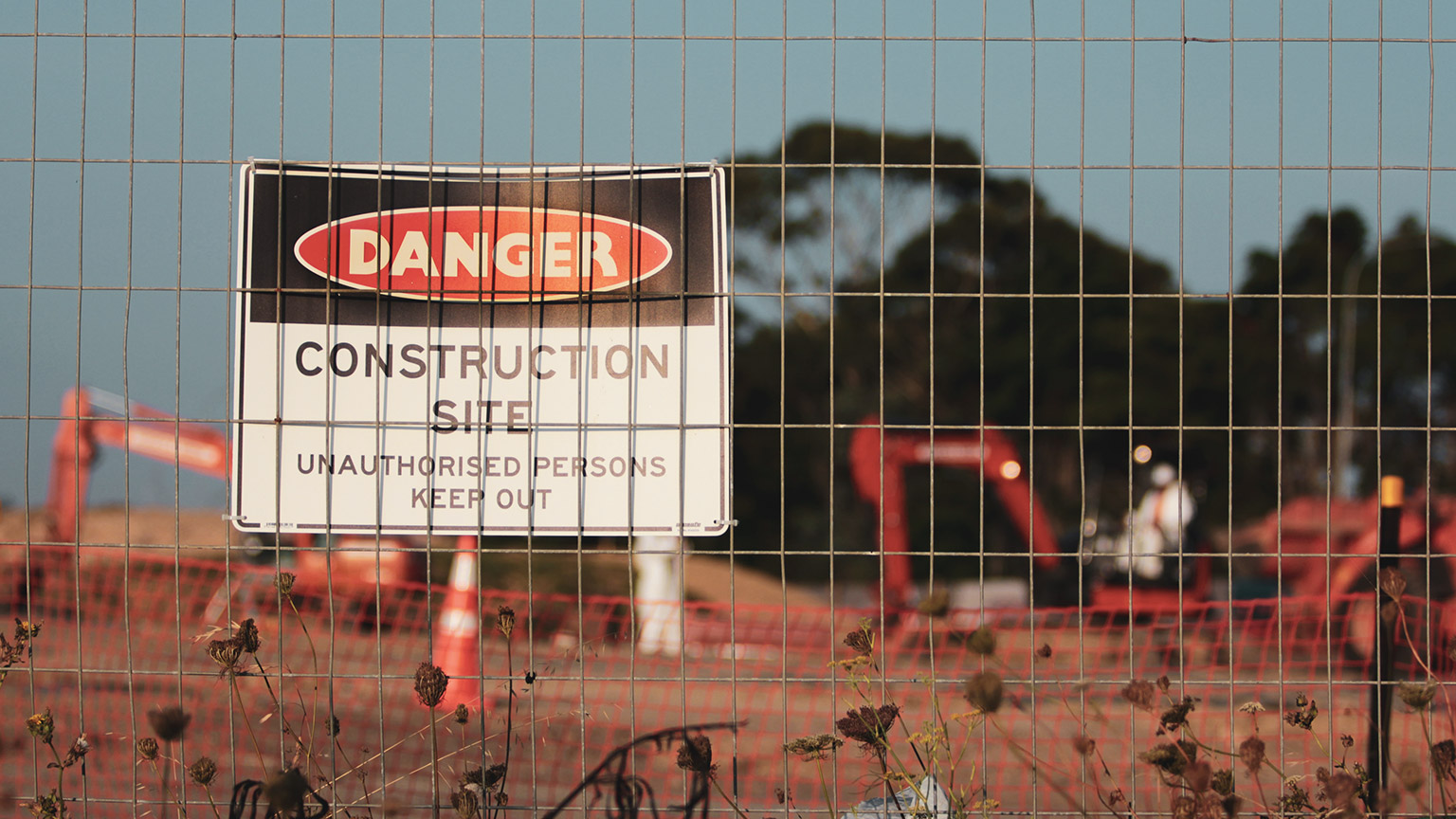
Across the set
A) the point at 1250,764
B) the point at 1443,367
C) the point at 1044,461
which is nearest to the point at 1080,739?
the point at 1250,764

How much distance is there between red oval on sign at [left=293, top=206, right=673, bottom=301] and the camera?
307 centimetres

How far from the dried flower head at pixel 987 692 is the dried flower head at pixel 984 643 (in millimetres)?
46

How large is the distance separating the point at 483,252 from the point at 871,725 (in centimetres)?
171

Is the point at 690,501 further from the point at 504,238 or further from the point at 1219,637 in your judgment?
the point at 1219,637

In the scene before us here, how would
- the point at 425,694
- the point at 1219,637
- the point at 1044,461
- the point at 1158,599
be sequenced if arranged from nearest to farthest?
the point at 425,694, the point at 1219,637, the point at 1158,599, the point at 1044,461

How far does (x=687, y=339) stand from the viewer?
3.06 meters

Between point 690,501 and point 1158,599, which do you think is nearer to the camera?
point 690,501

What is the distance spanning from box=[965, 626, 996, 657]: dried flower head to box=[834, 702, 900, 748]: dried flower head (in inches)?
15.8

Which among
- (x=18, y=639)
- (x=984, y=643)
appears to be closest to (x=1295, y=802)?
(x=984, y=643)

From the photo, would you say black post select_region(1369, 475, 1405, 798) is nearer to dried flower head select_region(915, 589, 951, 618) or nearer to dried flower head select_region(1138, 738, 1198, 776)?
dried flower head select_region(1138, 738, 1198, 776)

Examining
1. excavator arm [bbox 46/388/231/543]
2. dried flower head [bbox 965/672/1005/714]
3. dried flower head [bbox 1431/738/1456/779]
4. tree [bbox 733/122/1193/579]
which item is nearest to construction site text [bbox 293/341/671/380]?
dried flower head [bbox 965/672/1005/714]

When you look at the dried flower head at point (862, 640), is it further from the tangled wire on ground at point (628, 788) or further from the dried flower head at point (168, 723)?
the dried flower head at point (168, 723)

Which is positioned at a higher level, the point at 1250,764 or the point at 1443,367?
the point at 1443,367

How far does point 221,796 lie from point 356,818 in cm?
178
